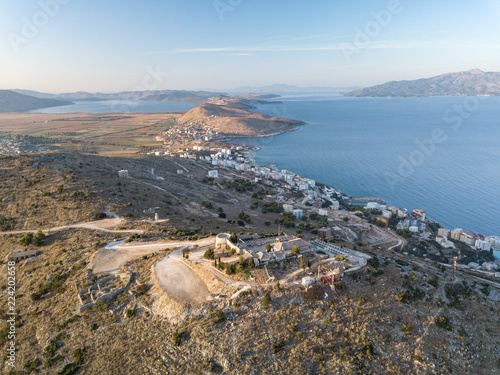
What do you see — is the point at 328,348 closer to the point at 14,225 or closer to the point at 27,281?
the point at 27,281

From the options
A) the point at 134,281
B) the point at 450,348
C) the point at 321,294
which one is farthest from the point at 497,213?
the point at 134,281

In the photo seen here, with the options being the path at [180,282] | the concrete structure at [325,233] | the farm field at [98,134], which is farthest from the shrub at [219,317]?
the farm field at [98,134]

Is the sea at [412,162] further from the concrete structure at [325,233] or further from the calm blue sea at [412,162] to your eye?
the concrete structure at [325,233]

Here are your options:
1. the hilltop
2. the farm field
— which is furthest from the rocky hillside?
the hilltop

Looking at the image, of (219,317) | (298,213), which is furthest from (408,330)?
(298,213)

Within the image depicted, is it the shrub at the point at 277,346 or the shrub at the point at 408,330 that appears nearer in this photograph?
the shrub at the point at 277,346
